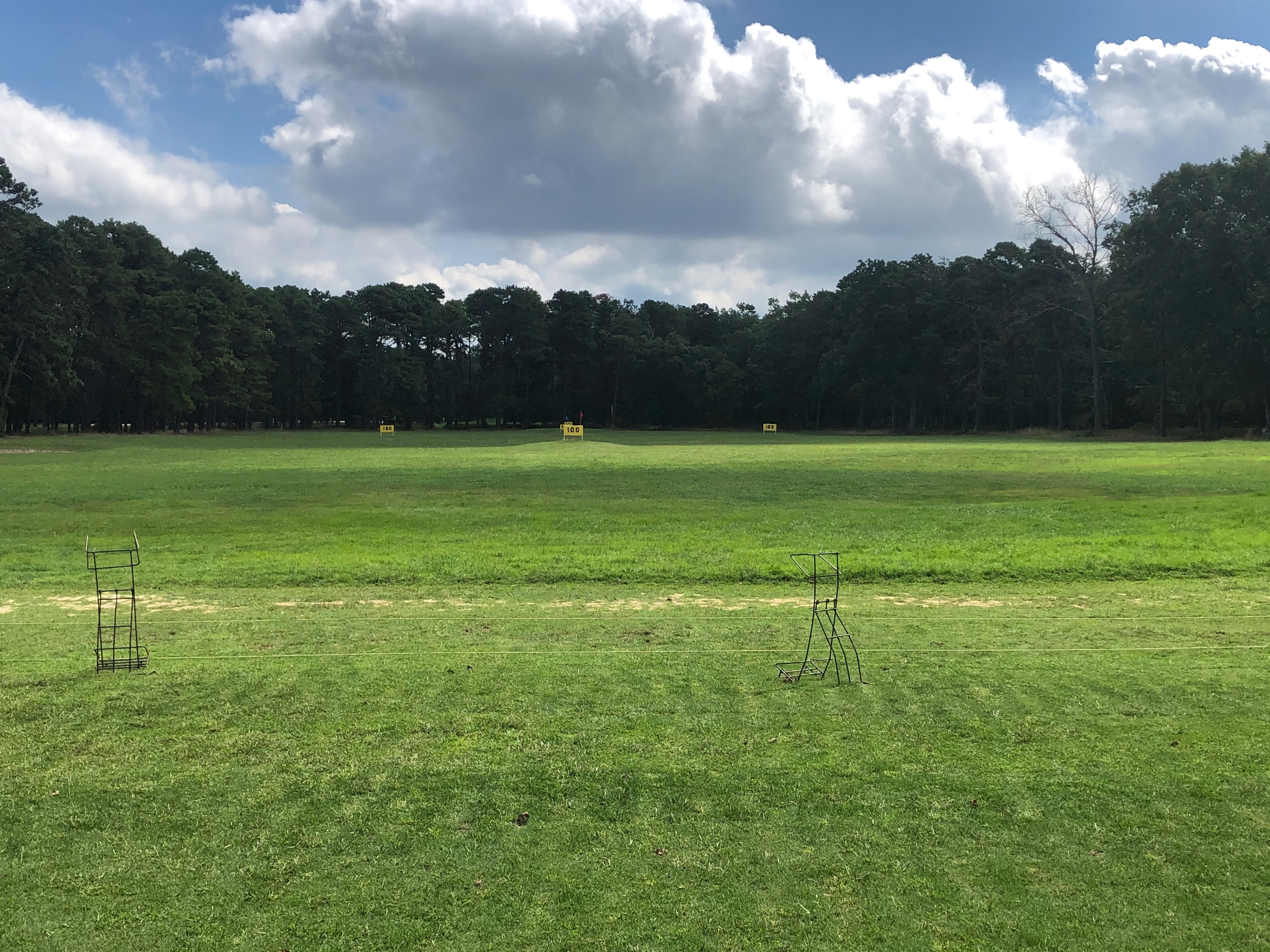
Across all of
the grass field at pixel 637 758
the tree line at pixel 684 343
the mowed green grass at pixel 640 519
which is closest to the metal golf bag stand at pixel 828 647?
the grass field at pixel 637 758

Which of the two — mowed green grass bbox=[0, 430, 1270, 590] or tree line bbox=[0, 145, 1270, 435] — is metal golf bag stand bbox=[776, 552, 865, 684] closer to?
mowed green grass bbox=[0, 430, 1270, 590]

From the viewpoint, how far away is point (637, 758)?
630 centimetres

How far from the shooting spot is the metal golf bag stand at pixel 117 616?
8625 mm

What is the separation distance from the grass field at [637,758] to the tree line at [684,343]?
57836mm

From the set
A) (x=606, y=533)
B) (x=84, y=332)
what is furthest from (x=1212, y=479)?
(x=84, y=332)

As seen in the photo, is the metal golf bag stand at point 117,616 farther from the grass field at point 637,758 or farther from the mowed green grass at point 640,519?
the mowed green grass at point 640,519

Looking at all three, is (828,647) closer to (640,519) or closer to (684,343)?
(640,519)

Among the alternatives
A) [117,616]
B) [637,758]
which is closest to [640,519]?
[117,616]

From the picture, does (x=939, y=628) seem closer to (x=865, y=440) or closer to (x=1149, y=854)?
(x=1149, y=854)

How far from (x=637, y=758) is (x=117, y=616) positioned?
28.2ft

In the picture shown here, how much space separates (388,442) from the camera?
72000mm

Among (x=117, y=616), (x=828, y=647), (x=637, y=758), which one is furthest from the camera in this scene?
(x=117, y=616)

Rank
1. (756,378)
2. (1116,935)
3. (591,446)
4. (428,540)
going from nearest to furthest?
(1116,935) → (428,540) → (591,446) → (756,378)

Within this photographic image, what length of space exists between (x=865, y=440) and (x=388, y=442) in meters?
39.5
